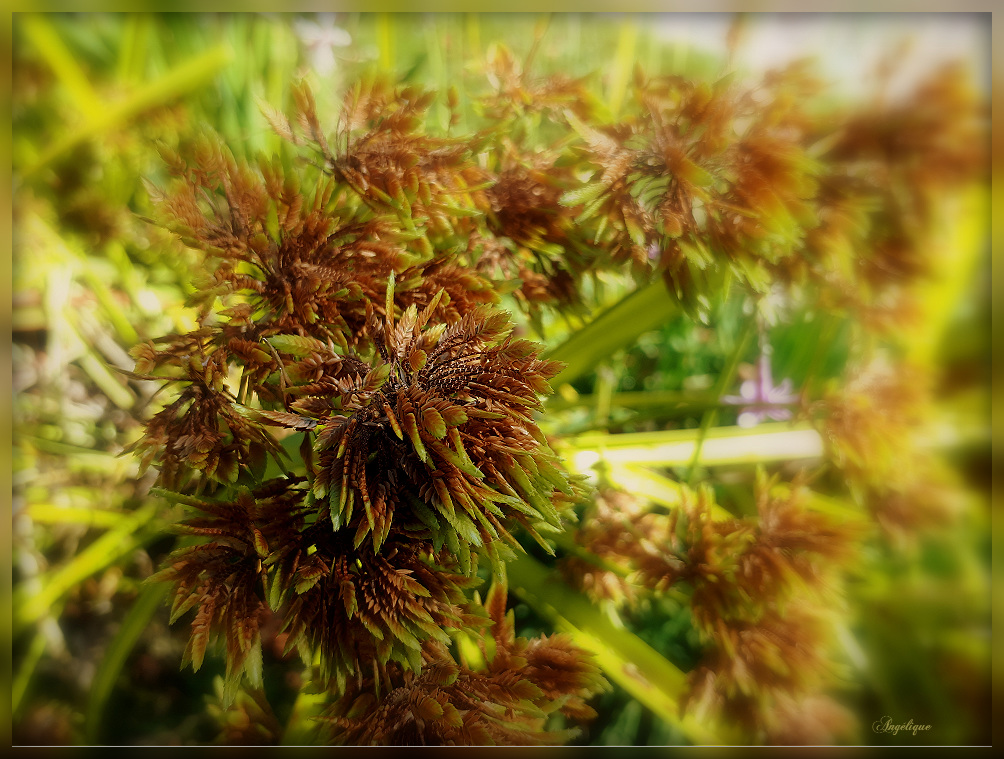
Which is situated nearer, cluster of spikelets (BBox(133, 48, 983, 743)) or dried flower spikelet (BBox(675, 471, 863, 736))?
cluster of spikelets (BBox(133, 48, 983, 743))

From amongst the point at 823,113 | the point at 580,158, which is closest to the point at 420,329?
the point at 580,158

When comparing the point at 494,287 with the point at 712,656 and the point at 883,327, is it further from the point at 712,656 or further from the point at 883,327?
the point at 883,327

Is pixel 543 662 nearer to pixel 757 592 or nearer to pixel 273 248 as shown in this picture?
pixel 757 592

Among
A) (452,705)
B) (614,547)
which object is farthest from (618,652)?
(452,705)

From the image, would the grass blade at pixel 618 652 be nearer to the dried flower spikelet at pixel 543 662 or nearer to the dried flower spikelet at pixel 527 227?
the dried flower spikelet at pixel 543 662

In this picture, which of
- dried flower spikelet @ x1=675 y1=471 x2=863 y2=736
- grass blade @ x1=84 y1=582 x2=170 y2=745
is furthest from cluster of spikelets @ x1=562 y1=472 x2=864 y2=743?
grass blade @ x1=84 y1=582 x2=170 y2=745

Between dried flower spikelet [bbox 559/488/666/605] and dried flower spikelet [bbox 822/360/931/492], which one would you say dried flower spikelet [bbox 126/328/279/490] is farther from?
dried flower spikelet [bbox 822/360/931/492]
